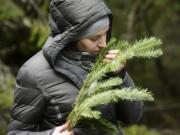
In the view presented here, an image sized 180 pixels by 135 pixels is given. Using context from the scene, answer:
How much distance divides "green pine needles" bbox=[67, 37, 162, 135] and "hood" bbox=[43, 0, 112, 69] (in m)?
0.26

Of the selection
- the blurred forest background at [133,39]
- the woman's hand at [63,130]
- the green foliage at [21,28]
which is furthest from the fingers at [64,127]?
the green foliage at [21,28]

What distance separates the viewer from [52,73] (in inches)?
143

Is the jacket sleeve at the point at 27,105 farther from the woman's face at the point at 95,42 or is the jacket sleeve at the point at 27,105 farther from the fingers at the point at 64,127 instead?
the woman's face at the point at 95,42

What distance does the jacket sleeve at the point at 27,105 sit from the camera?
3.60 meters

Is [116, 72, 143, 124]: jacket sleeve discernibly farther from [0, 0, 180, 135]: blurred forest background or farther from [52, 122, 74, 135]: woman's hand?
[52, 122, 74, 135]: woman's hand

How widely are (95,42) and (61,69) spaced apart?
0.87 feet

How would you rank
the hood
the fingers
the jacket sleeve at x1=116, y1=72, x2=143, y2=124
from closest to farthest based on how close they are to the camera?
1. the fingers
2. the hood
3. the jacket sleeve at x1=116, y1=72, x2=143, y2=124

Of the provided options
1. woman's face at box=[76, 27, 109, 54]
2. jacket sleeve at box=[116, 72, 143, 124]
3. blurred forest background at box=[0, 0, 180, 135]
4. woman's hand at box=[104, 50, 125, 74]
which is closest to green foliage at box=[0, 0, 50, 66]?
blurred forest background at box=[0, 0, 180, 135]

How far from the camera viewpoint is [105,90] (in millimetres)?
3236

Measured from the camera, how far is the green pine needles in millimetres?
3090

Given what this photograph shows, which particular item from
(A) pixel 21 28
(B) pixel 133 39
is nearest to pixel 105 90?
(A) pixel 21 28

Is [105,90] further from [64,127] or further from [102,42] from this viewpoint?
[102,42]

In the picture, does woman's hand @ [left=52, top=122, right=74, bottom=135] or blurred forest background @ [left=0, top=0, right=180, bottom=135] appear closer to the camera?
woman's hand @ [left=52, top=122, right=74, bottom=135]

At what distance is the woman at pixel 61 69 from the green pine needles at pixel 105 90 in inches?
8.4
